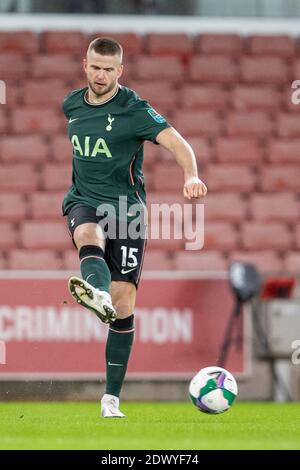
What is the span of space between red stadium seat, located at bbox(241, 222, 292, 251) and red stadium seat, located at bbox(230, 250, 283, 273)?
157 mm

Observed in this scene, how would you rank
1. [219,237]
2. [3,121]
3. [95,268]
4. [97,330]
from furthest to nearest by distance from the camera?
[3,121] < [219,237] < [97,330] < [95,268]

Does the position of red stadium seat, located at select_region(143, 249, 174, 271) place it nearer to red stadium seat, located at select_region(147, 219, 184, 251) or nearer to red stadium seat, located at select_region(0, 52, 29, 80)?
red stadium seat, located at select_region(147, 219, 184, 251)

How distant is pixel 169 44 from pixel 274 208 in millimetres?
1949

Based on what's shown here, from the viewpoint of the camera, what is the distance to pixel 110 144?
266 inches

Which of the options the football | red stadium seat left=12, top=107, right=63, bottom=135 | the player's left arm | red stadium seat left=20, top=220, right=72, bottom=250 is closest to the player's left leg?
the football

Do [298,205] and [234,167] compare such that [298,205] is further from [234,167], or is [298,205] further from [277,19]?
[277,19]

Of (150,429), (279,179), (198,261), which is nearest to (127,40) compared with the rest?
(279,179)

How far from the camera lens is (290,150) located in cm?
1180

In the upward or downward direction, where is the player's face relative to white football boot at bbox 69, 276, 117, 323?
upward

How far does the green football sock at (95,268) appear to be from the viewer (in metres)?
6.35

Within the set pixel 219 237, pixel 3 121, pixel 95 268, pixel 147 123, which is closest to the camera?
pixel 95 268

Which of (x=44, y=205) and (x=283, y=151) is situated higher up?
(x=283, y=151)

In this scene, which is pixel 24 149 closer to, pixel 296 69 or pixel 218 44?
pixel 218 44

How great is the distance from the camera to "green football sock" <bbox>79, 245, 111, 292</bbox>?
250 inches
